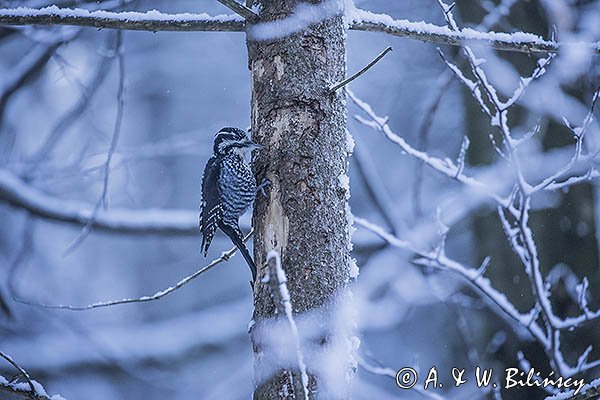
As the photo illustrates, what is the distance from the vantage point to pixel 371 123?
342 centimetres

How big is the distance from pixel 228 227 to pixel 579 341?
2333 millimetres

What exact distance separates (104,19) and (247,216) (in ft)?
9.70

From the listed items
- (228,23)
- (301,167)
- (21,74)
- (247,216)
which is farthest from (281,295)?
(21,74)

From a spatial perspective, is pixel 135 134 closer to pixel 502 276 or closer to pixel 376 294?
pixel 376 294

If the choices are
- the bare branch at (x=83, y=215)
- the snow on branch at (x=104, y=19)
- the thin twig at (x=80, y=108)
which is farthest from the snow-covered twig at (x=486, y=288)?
the bare branch at (x=83, y=215)

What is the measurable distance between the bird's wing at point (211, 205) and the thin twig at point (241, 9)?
836 mm

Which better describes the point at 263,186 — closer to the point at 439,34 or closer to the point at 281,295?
the point at 439,34

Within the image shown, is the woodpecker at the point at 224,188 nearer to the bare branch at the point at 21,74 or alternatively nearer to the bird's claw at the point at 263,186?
the bird's claw at the point at 263,186

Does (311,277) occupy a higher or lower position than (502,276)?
lower

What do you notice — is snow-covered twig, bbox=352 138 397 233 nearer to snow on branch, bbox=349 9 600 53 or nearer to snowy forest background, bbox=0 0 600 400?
snowy forest background, bbox=0 0 600 400

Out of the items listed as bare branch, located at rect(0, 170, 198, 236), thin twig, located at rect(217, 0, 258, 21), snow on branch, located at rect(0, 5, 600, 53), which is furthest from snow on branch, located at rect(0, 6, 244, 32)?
bare branch, located at rect(0, 170, 198, 236)

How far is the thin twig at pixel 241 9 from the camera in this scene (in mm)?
2410

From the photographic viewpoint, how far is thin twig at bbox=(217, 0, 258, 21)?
2.41m

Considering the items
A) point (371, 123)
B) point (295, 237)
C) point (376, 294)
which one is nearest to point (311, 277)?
point (295, 237)
